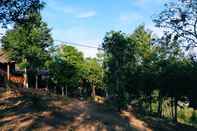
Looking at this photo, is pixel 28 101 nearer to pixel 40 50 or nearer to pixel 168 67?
pixel 168 67

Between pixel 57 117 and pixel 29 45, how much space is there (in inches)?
1230

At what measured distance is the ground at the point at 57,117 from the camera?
71.9ft

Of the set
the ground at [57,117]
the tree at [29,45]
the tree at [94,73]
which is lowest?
the ground at [57,117]

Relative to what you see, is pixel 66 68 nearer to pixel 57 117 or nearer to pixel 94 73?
pixel 94 73

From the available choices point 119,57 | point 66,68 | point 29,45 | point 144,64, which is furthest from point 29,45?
point 144,64

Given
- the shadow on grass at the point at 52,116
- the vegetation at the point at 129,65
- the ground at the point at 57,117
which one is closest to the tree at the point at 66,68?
the vegetation at the point at 129,65

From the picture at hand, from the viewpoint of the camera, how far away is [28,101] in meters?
27.7

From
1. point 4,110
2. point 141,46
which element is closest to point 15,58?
point 141,46

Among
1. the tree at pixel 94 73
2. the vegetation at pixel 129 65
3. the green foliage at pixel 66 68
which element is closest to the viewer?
the vegetation at pixel 129 65

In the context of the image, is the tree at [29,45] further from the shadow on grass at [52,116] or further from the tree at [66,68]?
the shadow on grass at [52,116]

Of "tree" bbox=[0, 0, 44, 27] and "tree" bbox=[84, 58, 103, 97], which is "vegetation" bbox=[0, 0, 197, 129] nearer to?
"tree" bbox=[84, 58, 103, 97]

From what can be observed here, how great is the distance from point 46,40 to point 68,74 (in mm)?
7368

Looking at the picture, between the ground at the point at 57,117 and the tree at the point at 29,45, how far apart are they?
22.4 metres

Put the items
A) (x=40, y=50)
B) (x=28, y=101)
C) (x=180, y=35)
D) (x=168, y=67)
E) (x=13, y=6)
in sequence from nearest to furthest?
(x=13, y=6), (x=28, y=101), (x=180, y=35), (x=168, y=67), (x=40, y=50)
